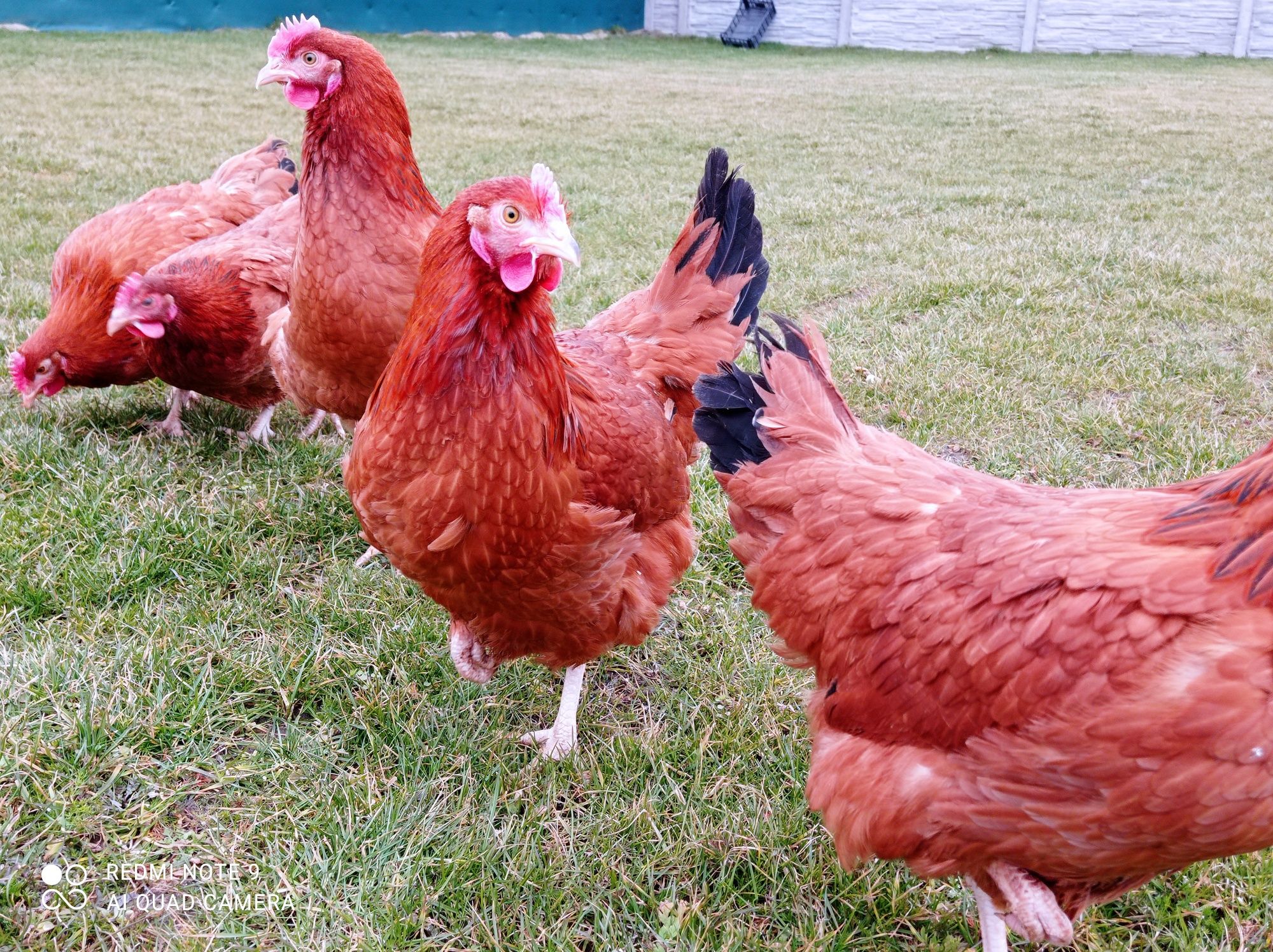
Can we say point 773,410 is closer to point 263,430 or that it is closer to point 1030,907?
point 1030,907

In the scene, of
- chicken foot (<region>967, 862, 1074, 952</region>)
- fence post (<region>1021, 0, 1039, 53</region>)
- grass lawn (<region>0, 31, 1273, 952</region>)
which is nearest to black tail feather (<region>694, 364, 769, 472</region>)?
grass lawn (<region>0, 31, 1273, 952</region>)

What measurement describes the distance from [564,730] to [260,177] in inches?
162

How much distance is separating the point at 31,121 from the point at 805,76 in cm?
1450

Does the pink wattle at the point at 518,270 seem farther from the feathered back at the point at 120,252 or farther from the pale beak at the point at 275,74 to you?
the feathered back at the point at 120,252

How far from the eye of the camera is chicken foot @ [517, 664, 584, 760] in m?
2.77

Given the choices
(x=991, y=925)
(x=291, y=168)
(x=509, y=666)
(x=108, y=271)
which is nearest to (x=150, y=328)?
(x=108, y=271)

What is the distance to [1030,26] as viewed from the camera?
74.8 feet

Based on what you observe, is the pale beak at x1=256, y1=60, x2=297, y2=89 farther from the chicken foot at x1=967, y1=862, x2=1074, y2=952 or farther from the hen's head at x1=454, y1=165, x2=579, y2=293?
the chicken foot at x1=967, y1=862, x2=1074, y2=952

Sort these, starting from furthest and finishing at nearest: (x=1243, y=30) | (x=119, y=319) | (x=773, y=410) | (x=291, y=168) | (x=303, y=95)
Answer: (x=1243, y=30)
(x=291, y=168)
(x=119, y=319)
(x=303, y=95)
(x=773, y=410)

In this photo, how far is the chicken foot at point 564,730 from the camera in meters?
2.77

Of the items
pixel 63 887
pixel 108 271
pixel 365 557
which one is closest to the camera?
pixel 63 887

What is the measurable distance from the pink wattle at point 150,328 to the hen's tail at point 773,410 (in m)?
2.77

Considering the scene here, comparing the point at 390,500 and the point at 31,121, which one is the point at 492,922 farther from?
the point at 31,121

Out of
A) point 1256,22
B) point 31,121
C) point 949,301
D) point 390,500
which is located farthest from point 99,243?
point 1256,22
